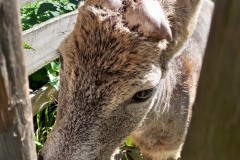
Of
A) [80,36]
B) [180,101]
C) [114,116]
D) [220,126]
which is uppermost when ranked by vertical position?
[220,126]

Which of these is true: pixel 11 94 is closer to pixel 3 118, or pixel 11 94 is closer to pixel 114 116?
pixel 3 118

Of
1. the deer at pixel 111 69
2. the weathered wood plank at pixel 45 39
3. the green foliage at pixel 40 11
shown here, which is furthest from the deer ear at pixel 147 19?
the green foliage at pixel 40 11

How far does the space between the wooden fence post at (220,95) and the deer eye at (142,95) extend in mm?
1753

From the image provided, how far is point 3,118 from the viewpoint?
73.8 inches

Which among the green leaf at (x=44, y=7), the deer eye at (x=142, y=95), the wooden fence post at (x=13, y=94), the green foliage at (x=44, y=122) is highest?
the wooden fence post at (x=13, y=94)

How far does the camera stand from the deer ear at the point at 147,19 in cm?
327

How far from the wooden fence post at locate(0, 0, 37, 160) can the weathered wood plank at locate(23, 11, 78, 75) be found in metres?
3.00

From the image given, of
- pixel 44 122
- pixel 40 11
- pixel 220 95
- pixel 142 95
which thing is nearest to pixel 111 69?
pixel 142 95

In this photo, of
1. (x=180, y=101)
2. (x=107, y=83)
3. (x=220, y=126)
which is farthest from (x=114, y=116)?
(x=220, y=126)

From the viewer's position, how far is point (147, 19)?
3.30 meters

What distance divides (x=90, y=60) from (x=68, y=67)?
19 centimetres

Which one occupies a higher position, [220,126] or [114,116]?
[220,126]

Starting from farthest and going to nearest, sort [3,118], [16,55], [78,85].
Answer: [78,85] → [3,118] → [16,55]

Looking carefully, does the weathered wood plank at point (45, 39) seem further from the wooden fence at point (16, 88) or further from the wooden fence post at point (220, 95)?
the wooden fence post at point (220, 95)
